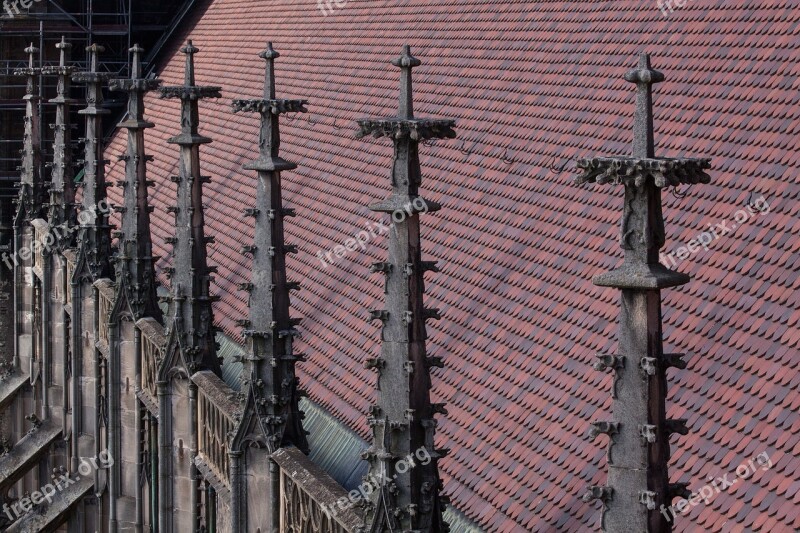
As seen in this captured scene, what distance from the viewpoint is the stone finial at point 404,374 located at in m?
16.2

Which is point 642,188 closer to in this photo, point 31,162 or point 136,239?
point 136,239

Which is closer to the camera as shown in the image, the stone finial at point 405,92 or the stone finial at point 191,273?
the stone finial at point 405,92

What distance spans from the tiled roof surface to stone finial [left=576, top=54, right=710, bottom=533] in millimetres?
1845

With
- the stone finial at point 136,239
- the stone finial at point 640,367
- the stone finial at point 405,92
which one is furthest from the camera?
the stone finial at point 136,239

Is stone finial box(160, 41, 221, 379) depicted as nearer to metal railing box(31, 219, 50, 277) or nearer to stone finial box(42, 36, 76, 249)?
stone finial box(42, 36, 76, 249)

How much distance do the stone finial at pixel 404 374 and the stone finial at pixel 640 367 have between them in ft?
11.5

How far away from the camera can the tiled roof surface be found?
53.3ft

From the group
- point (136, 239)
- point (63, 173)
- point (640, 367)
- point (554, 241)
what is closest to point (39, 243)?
point (63, 173)

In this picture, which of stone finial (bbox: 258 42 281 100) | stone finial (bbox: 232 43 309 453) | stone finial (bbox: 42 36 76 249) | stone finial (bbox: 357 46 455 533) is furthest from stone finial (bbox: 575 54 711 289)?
stone finial (bbox: 42 36 76 249)

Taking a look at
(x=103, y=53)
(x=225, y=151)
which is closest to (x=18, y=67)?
(x=103, y=53)

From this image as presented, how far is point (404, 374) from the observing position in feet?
53.4

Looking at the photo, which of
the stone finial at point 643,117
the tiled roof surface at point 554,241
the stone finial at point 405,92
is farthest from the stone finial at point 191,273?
the stone finial at point 643,117

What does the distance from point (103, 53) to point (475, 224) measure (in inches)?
1148

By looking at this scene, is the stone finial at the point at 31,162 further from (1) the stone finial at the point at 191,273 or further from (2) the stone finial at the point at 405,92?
(2) the stone finial at the point at 405,92
